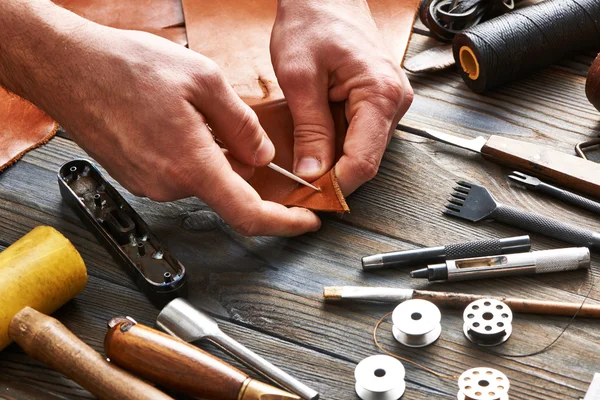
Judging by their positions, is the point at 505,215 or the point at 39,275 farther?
the point at 505,215

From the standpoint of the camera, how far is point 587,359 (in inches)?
47.0

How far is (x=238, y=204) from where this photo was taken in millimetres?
1306

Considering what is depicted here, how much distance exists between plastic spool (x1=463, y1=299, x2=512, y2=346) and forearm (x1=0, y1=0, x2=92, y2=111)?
0.79m

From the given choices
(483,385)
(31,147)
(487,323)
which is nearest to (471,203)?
(487,323)

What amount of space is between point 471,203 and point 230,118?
0.48 m

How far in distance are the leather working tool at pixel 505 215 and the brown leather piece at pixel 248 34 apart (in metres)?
0.45

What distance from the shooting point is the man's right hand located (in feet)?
4.16

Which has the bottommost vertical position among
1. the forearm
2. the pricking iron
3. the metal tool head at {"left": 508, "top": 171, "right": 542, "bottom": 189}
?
the metal tool head at {"left": 508, "top": 171, "right": 542, "bottom": 189}

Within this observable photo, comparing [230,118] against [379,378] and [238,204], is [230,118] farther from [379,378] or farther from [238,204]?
[379,378]

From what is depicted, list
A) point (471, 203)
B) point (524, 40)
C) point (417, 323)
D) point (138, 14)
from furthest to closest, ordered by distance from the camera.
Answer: point (138, 14), point (524, 40), point (471, 203), point (417, 323)

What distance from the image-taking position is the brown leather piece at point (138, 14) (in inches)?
75.0

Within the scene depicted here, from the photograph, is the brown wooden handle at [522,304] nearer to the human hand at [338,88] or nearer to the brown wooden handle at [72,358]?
the human hand at [338,88]

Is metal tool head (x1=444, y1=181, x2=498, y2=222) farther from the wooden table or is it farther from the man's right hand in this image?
the man's right hand

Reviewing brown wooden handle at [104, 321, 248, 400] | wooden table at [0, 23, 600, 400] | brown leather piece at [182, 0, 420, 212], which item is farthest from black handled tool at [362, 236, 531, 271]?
brown wooden handle at [104, 321, 248, 400]
